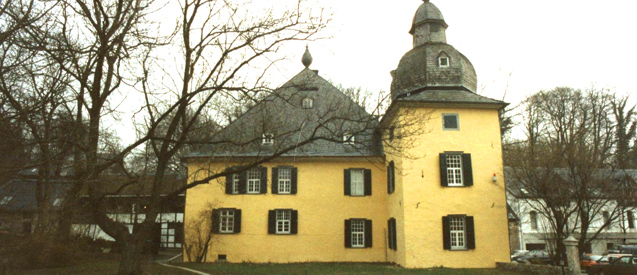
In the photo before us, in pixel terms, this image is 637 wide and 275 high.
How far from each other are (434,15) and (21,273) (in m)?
17.6

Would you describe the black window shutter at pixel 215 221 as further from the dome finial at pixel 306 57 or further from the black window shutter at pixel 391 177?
the dome finial at pixel 306 57

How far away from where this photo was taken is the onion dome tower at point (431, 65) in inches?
760

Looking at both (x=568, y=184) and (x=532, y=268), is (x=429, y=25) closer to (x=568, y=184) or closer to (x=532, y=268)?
(x=568, y=184)

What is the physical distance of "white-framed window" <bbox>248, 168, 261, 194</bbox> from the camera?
21578 mm

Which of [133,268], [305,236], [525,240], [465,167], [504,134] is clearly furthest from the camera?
[525,240]

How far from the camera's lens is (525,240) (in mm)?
32750

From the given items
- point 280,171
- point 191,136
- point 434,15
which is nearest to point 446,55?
point 434,15

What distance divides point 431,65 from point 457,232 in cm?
664

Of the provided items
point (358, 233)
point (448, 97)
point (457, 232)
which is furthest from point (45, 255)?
point (448, 97)

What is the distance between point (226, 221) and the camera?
21.2 metres

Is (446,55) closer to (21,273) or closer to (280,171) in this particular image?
(280,171)

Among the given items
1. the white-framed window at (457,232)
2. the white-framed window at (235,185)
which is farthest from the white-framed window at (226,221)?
the white-framed window at (457,232)

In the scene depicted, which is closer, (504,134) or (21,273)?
(21,273)

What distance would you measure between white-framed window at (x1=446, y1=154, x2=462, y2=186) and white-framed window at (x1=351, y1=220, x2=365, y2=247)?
15.5ft
